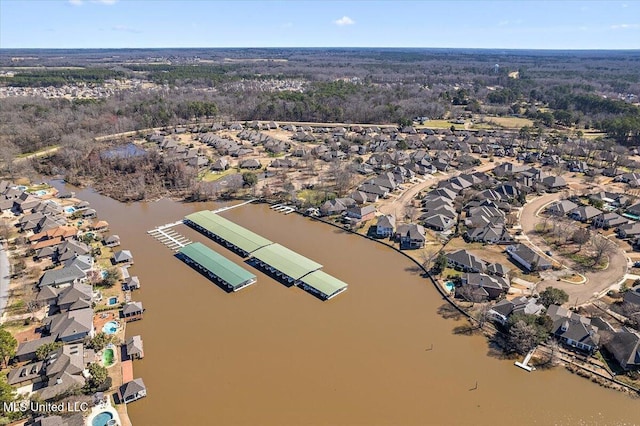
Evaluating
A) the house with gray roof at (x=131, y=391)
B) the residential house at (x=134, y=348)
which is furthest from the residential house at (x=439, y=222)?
the house with gray roof at (x=131, y=391)

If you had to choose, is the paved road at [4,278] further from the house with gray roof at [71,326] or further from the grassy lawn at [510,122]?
the grassy lawn at [510,122]

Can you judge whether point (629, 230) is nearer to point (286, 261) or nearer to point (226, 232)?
point (286, 261)

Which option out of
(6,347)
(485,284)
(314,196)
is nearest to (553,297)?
(485,284)

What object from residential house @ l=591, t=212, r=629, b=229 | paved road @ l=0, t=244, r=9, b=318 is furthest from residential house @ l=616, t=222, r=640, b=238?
paved road @ l=0, t=244, r=9, b=318

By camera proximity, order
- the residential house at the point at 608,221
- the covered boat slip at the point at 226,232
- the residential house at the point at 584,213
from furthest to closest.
→ the residential house at the point at 584,213 < the residential house at the point at 608,221 < the covered boat slip at the point at 226,232

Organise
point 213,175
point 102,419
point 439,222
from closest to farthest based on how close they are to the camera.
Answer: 1. point 102,419
2. point 439,222
3. point 213,175

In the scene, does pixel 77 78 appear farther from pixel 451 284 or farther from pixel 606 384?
pixel 606 384
